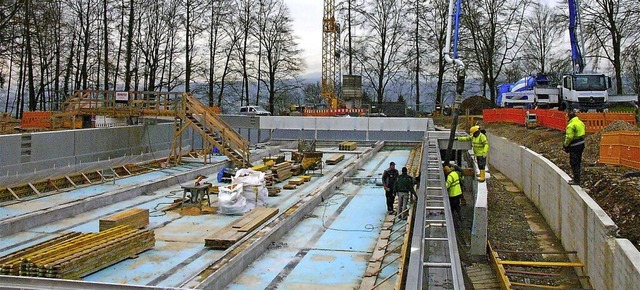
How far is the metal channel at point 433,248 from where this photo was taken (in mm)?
6359

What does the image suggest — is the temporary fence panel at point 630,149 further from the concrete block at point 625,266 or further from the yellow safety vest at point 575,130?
the concrete block at point 625,266

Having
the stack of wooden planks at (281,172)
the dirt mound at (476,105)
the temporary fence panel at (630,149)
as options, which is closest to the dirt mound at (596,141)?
the temporary fence panel at (630,149)

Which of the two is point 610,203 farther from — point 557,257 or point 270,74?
point 270,74

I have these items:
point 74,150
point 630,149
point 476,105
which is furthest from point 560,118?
point 476,105

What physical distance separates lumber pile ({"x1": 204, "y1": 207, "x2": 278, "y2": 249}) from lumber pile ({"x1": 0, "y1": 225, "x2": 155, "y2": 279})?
1159 mm

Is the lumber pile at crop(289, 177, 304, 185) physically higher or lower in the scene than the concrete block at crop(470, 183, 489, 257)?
higher

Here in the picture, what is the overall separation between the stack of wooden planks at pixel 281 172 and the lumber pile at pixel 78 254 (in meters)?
7.84

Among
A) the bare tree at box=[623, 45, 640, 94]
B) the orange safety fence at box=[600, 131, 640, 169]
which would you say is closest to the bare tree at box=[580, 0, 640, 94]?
the bare tree at box=[623, 45, 640, 94]

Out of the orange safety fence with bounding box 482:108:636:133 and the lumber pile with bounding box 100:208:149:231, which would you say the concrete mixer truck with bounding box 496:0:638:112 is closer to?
the orange safety fence with bounding box 482:108:636:133

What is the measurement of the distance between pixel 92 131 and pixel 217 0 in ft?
80.4

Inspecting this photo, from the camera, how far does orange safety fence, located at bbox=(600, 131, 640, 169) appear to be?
1223cm

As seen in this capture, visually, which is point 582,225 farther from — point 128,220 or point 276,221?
point 128,220

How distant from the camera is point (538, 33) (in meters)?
51.8

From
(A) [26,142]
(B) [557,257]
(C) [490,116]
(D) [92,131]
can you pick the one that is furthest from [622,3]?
(A) [26,142]
